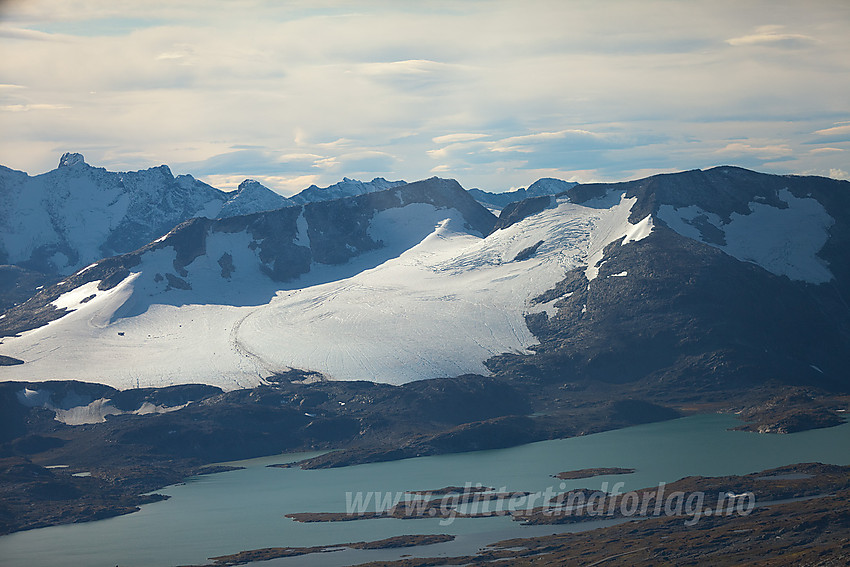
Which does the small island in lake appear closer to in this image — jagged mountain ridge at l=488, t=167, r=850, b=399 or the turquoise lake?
the turquoise lake

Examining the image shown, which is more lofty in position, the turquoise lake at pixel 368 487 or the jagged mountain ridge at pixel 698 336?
the jagged mountain ridge at pixel 698 336

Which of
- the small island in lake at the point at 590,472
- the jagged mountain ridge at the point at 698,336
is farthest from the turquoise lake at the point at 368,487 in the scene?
the jagged mountain ridge at the point at 698,336

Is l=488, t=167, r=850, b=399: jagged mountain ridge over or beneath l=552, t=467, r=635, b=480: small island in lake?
over

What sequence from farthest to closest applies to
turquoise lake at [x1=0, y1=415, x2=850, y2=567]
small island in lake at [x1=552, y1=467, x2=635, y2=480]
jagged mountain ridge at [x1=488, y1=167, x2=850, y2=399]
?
1. jagged mountain ridge at [x1=488, y1=167, x2=850, y2=399]
2. small island in lake at [x1=552, y1=467, x2=635, y2=480]
3. turquoise lake at [x1=0, y1=415, x2=850, y2=567]

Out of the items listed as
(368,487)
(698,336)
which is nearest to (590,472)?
(368,487)

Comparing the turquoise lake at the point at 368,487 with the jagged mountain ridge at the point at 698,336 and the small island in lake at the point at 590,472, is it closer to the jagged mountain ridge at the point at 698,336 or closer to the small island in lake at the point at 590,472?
the small island in lake at the point at 590,472

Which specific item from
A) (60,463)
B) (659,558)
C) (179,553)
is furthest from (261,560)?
(60,463)

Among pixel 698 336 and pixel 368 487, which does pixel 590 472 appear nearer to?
pixel 368 487

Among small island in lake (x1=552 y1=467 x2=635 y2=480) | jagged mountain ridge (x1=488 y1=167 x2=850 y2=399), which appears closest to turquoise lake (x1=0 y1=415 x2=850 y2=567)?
small island in lake (x1=552 y1=467 x2=635 y2=480)

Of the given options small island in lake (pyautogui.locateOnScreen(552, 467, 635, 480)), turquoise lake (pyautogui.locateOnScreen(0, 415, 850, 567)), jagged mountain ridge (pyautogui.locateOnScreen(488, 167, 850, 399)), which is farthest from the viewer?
jagged mountain ridge (pyautogui.locateOnScreen(488, 167, 850, 399))
